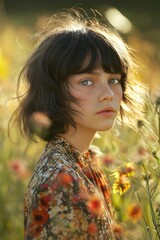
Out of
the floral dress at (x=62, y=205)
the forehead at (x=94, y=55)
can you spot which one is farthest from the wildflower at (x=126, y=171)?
the forehead at (x=94, y=55)

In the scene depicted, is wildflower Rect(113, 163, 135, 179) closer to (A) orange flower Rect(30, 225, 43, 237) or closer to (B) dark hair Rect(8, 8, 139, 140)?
(B) dark hair Rect(8, 8, 139, 140)

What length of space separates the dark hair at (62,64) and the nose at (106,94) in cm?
8

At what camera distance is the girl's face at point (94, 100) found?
2.47m

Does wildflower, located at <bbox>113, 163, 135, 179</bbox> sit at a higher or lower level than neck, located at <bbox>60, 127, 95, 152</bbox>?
lower

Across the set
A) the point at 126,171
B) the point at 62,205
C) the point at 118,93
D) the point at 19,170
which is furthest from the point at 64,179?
the point at 19,170

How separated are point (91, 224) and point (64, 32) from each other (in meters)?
0.73

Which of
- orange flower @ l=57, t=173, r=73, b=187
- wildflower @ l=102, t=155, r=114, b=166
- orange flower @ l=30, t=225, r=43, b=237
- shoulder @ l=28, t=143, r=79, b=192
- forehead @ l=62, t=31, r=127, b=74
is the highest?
forehead @ l=62, t=31, r=127, b=74

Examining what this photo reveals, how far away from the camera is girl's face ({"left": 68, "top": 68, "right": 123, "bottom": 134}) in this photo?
2.47 meters

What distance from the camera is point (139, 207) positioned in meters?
2.41

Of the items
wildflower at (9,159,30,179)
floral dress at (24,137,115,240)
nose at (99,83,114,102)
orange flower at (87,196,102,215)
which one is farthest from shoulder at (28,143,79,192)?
wildflower at (9,159,30,179)

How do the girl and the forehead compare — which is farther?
the forehead

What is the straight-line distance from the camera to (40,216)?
2268mm

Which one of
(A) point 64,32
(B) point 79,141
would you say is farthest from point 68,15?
(B) point 79,141

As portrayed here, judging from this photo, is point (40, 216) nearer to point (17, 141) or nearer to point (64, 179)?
point (64, 179)
